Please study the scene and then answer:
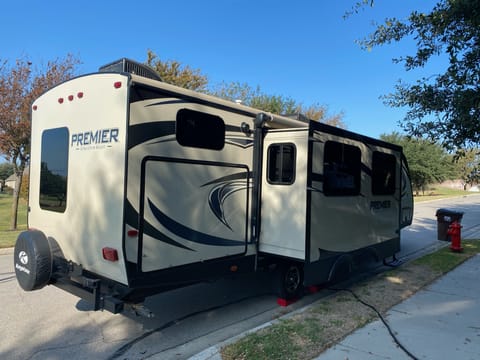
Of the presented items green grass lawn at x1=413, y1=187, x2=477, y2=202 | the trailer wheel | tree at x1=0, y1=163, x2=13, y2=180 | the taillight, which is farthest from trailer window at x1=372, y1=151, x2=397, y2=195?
tree at x1=0, y1=163, x2=13, y2=180

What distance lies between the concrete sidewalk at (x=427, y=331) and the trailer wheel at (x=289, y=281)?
137 cm

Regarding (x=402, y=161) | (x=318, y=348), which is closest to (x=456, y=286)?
(x=402, y=161)

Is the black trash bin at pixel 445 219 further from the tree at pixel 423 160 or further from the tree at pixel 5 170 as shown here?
the tree at pixel 5 170

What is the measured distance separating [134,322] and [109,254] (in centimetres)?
151

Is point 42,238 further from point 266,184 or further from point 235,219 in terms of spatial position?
point 266,184

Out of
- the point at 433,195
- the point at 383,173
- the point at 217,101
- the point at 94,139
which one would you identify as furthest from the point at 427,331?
the point at 433,195

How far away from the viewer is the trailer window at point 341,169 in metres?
5.40

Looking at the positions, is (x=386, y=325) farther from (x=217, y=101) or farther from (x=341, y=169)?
(x=217, y=101)

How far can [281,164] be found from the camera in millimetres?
5230

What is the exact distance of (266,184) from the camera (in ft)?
17.4

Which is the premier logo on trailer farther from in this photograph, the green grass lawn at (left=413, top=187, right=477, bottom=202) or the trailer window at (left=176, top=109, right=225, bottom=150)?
the green grass lawn at (left=413, top=187, right=477, bottom=202)

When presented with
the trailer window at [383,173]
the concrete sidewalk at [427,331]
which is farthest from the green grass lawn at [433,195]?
the concrete sidewalk at [427,331]

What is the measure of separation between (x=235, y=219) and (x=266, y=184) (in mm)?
728

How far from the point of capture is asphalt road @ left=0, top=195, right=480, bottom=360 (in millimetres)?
4074
